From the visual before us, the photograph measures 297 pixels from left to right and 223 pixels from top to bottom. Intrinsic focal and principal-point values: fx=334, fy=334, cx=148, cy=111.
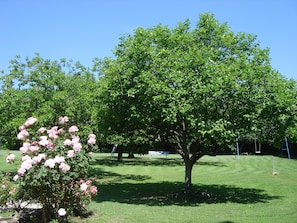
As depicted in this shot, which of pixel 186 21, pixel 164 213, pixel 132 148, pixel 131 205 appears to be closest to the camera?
pixel 164 213

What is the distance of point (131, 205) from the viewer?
38.7 feet

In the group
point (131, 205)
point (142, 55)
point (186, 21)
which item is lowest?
point (131, 205)

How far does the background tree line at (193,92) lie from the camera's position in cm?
1083

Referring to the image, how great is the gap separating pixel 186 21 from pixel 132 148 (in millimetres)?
6100

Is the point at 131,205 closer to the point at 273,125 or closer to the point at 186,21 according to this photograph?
the point at 273,125

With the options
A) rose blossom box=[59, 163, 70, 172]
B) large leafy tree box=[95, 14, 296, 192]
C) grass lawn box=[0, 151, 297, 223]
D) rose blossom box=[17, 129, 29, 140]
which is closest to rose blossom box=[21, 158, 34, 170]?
rose blossom box=[59, 163, 70, 172]

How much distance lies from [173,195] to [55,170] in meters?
8.29

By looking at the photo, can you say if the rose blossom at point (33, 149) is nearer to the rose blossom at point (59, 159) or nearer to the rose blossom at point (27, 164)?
the rose blossom at point (27, 164)

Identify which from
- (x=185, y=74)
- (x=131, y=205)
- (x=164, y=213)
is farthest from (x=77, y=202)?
(x=185, y=74)

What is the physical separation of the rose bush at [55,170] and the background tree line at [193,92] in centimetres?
416

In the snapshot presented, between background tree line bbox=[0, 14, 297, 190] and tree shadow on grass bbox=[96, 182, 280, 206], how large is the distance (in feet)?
3.11

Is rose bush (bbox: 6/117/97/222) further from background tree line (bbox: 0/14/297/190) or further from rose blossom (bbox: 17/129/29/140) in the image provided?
background tree line (bbox: 0/14/297/190)

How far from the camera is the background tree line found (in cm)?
1083

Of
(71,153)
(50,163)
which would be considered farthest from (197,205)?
(50,163)
